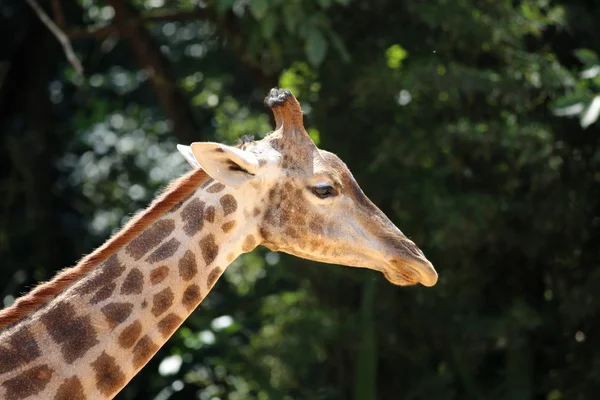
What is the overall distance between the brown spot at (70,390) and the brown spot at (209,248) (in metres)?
Result: 0.61

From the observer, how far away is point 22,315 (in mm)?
3480

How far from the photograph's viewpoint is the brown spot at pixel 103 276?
11.6 ft

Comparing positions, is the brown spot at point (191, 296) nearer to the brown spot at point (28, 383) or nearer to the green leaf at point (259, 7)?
the brown spot at point (28, 383)

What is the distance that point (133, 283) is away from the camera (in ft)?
11.7

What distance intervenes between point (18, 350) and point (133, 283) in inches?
17.5

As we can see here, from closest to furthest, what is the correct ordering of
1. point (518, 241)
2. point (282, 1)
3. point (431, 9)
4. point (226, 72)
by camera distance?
point (282, 1), point (431, 9), point (518, 241), point (226, 72)

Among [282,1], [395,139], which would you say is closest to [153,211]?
[282,1]

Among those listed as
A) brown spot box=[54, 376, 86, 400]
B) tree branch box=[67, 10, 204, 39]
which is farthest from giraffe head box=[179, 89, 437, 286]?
tree branch box=[67, 10, 204, 39]

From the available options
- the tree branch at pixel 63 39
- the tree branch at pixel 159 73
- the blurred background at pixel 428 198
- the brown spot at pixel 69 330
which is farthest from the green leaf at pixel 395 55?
the brown spot at pixel 69 330

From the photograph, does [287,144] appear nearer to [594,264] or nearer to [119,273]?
[119,273]

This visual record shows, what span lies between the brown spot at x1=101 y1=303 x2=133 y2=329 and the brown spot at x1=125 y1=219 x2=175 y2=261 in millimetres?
176

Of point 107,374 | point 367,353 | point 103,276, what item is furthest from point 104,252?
point 367,353

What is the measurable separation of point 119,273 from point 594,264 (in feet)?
16.3

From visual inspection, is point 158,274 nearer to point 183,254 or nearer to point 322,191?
point 183,254
